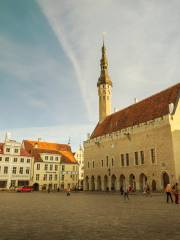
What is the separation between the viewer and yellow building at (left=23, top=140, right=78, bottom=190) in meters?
59.4

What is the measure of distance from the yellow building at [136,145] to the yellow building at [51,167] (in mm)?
8847

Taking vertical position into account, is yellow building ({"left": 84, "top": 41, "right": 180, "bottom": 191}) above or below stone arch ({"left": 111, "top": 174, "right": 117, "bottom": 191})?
above

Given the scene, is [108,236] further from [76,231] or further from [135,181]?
[135,181]

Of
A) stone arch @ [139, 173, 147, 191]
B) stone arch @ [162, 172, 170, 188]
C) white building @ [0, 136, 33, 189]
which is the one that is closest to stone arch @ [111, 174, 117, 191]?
stone arch @ [139, 173, 147, 191]

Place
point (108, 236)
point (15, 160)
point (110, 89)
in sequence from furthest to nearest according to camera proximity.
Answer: point (110, 89)
point (15, 160)
point (108, 236)

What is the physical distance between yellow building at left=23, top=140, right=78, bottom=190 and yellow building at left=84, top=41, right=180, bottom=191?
348 inches

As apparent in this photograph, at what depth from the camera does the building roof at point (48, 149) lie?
61.8 metres

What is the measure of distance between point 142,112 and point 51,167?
2950cm

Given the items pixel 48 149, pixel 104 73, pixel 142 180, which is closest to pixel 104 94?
pixel 104 73

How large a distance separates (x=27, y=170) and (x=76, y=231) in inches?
2062

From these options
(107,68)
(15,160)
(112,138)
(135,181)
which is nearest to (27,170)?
(15,160)

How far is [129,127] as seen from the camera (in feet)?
144

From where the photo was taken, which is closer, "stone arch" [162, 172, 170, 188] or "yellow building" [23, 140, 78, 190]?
"stone arch" [162, 172, 170, 188]

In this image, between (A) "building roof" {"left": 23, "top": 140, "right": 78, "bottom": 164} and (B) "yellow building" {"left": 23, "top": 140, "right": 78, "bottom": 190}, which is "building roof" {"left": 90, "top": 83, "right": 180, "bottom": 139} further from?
(A) "building roof" {"left": 23, "top": 140, "right": 78, "bottom": 164}
